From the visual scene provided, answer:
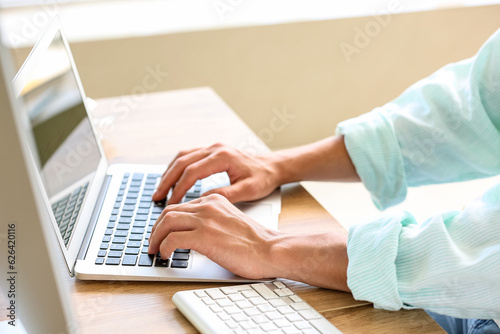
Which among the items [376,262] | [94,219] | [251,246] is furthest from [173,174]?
[376,262]

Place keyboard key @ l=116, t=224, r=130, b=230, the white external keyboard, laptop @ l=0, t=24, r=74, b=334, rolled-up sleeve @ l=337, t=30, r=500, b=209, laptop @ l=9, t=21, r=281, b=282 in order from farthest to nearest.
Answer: rolled-up sleeve @ l=337, t=30, r=500, b=209
keyboard key @ l=116, t=224, r=130, b=230
laptop @ l=9, t=21, r=281, b=282
the white external keyboard
laptop @ l=0, t=24, r=74, b=334

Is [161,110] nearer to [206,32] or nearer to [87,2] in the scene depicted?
[206,32]

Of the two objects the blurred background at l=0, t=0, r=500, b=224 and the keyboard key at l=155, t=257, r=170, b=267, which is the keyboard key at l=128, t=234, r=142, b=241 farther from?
the blurred background at l=0, t=0, r=500, b=224

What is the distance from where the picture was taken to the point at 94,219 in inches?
34.1

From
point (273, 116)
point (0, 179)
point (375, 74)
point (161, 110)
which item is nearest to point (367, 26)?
point (375, 74)

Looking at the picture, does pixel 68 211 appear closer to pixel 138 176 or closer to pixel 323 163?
pixel 138 176

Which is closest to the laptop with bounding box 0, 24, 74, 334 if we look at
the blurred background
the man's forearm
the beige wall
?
the man's forearm

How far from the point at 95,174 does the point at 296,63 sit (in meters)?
1.60

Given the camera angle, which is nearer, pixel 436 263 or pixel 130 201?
pixel 436 263

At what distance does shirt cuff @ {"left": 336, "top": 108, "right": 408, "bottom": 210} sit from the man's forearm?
16 millimetres

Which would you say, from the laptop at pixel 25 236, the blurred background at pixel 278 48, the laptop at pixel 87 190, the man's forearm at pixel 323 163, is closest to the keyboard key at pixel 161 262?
the laptop at pixel 87 190

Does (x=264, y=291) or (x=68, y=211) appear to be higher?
(x=68, y=211)

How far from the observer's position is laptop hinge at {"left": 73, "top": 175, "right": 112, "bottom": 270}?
0.78 metres

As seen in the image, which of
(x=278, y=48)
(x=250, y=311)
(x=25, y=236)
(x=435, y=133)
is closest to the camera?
(x=25, y=236)
